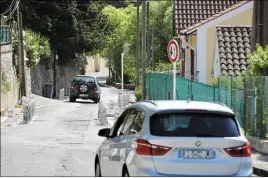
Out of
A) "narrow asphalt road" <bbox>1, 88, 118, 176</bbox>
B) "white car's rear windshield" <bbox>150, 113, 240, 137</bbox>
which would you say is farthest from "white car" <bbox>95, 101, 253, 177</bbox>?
"narrow asphalt road" <bbox>1, 88, 118, 176</bbox>

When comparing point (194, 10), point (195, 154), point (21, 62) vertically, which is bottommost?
point (195, 154)

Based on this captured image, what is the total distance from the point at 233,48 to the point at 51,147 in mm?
14433

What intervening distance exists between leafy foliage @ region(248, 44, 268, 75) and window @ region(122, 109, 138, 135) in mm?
8249

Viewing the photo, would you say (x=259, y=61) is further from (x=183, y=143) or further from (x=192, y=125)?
(x=183, y=143)

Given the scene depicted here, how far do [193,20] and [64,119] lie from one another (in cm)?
1497

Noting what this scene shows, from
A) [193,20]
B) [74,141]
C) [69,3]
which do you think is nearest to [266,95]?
[74,141]

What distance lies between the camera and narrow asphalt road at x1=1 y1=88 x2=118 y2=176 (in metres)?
13.1

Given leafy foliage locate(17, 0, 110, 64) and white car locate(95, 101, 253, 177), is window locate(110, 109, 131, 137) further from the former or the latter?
leafy foliage locate(17, 0, 110, 64)

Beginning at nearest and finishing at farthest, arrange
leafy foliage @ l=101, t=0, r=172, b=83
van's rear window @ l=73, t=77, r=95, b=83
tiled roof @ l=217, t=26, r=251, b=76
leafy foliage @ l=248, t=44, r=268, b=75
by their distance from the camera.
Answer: leafy foliage @ l=248, t=44, r=268, b=75, tiled roof @ l=217, t=26, r=251, b=76, van's rear window @ l=73, t=77, r=95, b=83, leafy foliage @ l=101, t=0, r=172, b=83

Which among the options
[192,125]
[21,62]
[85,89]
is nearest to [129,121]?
[192,125]

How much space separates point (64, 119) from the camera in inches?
1125

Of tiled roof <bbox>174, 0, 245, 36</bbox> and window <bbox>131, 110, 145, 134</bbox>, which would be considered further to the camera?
tiled roof <bbox>174, 0, 245, 36</bbox>

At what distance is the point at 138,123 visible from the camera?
902 cm

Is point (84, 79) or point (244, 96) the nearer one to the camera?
point (244, 96)
